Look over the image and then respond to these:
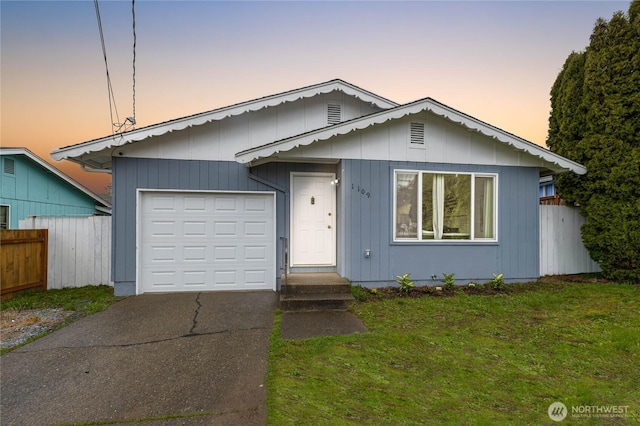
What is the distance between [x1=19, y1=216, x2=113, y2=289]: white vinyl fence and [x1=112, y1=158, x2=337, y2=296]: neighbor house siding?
1490 millimetres

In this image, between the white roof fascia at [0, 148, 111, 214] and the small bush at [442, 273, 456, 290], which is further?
the white roof fascia at [0, 148, 111, 214]

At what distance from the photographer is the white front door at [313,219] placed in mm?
6902

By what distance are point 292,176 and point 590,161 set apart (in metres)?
7.43

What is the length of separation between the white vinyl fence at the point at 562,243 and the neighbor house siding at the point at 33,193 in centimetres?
1711

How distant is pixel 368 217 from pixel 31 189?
13.2m

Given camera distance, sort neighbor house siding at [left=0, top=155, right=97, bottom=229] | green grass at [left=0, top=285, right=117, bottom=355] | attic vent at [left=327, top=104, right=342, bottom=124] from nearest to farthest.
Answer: green grass at [left=0, top=285, right=117, bottom=355]
attic vent at [left=327, top=104, right=342, bottom=124]
neighbor house siding at [left=0, top=155, right=97, bottom=229]

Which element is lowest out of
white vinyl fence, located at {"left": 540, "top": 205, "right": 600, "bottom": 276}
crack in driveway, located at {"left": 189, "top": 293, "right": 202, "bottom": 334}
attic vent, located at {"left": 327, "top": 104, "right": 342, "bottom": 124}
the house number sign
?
crack in driveway, located at {"left": 189, "top": 293, "right": 202, "bottom": 334}

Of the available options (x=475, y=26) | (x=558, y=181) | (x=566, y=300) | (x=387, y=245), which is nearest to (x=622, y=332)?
(x=566, y=300)

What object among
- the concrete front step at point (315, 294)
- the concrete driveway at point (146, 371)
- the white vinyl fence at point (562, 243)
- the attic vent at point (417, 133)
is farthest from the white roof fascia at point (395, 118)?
the concrete driveway at point (146, 371)

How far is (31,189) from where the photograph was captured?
1149 cm

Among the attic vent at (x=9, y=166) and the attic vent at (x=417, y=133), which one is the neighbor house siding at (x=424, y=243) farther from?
the attic vent at (x=9, y=166)

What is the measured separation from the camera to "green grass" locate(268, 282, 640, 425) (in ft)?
8.05

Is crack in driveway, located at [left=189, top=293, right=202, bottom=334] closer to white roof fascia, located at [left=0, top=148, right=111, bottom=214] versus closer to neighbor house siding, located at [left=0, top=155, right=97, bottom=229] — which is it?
neighbor house siding, located at [left=0, top=155, right=97, bottom=229]

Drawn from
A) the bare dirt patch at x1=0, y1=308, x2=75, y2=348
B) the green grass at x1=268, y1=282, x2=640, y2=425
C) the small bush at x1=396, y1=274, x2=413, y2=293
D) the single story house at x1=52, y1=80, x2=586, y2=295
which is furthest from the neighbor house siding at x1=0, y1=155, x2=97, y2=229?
the small bush at x1=396, y1=274, x2=413, y2=293
